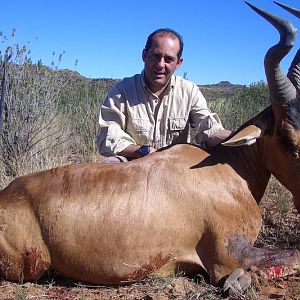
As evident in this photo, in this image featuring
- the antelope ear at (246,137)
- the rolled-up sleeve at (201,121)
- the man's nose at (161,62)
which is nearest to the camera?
the antelope ear at (246,137)

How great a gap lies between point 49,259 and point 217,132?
9.14ft

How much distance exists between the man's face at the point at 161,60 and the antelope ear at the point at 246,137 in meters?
1.95

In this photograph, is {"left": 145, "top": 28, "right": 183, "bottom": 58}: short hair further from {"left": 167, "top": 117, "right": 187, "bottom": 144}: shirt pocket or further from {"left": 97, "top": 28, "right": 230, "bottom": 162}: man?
{"left": 167, "top": 117, "right": 187, "bottom": 144}: shirt pocket

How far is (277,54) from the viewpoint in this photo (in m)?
4.47

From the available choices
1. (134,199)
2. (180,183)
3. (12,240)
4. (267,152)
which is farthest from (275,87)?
(12,240)

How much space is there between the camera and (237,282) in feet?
13.8

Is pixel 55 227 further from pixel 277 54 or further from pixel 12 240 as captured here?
pixel 277 54

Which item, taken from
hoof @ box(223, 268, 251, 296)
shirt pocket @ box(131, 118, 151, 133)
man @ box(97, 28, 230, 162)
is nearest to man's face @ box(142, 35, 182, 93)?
man @ box(97, 28, 230, 162)

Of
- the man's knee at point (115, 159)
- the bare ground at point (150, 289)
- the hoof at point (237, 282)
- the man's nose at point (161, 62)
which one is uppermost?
the man's nose at point (161, 62)

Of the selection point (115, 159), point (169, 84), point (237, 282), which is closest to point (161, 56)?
point (169, 84)

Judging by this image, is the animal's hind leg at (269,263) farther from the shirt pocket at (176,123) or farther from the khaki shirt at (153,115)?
the shirt pocket at (176,123)

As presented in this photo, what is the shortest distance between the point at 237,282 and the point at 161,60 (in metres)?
3.08

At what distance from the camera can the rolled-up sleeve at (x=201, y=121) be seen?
6465mm

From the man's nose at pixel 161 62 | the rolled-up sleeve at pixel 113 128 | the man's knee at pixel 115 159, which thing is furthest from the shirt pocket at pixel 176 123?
the man's knee at pixel 115 159
